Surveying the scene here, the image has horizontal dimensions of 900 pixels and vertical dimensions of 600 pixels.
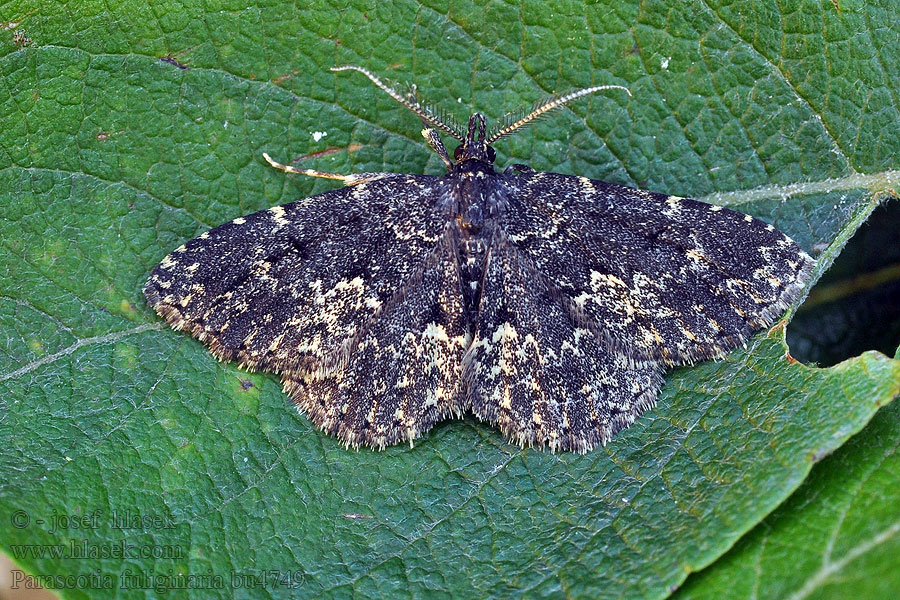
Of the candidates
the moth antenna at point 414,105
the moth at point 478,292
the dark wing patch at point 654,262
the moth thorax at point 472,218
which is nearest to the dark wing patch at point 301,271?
the moth at point 478,292

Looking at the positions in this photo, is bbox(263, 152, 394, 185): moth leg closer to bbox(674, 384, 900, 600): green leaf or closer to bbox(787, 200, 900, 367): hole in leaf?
bbox(674, 384, 900, 600): green leaf

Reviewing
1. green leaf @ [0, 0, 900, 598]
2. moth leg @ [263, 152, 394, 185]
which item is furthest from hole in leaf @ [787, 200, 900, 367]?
moth leg @ [263, 152, 394, 185]

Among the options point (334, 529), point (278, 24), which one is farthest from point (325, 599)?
point (278, 24)

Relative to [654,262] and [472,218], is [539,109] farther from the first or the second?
[654,262]

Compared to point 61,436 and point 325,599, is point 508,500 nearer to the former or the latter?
point 325,599

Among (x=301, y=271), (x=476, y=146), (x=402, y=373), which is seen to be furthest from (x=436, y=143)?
(x=402, y=373)

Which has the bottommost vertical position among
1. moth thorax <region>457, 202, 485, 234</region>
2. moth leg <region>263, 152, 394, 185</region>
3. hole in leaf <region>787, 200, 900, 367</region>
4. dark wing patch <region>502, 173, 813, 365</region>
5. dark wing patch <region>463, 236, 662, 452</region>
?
hole in leaf <region>787, 200, 900, 367</region>
